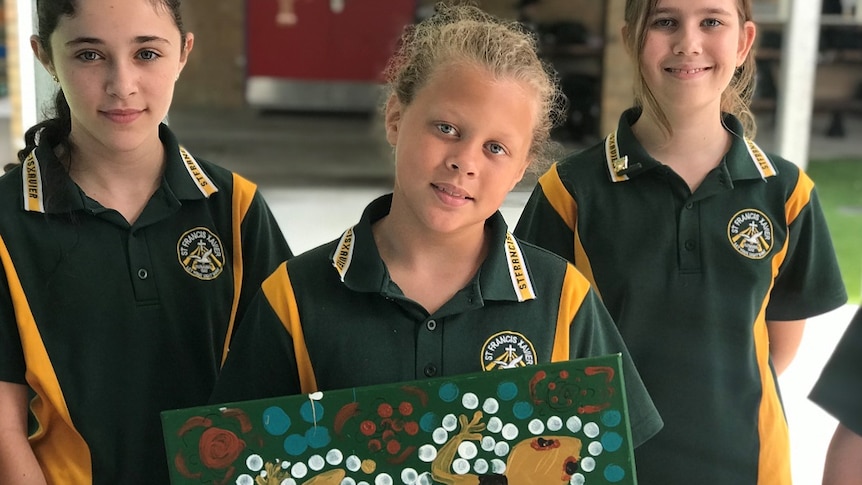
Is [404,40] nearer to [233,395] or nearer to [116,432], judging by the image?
[233,395]

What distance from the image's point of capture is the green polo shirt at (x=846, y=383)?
127 cm

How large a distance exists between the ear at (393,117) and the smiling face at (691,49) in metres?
0.51

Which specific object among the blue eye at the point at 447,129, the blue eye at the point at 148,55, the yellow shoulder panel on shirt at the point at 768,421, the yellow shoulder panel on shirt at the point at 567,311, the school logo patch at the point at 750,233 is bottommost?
the yellow shoulder panel on shirt at the point at 768,421

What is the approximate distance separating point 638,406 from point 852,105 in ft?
33.4

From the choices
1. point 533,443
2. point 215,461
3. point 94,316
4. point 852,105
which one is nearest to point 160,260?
point 94,316

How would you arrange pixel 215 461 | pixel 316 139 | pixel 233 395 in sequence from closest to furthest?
pixel 215 461
pixel 233 395
pixel 316 139

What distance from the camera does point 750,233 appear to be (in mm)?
1728

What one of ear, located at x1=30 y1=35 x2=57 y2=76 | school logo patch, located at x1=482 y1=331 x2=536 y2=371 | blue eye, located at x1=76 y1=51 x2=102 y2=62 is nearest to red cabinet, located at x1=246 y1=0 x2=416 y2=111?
ear, located at x1=30 y1=35 x2=57 y2=76

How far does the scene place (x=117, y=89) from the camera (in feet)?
4.89

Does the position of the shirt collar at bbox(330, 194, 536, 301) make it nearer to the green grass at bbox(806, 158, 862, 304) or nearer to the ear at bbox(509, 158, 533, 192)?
the ear at bbox(509, 158, 533, 192)

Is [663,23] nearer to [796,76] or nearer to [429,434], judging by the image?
[429,434]

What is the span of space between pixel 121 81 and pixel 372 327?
543 millimetres

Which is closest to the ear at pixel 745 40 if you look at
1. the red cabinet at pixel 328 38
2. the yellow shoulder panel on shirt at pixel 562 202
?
the yellow shoulder panel on shirt at pixel 562 202

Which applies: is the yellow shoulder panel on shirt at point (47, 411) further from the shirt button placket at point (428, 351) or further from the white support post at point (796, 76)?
the white support post at point (796, 76)
